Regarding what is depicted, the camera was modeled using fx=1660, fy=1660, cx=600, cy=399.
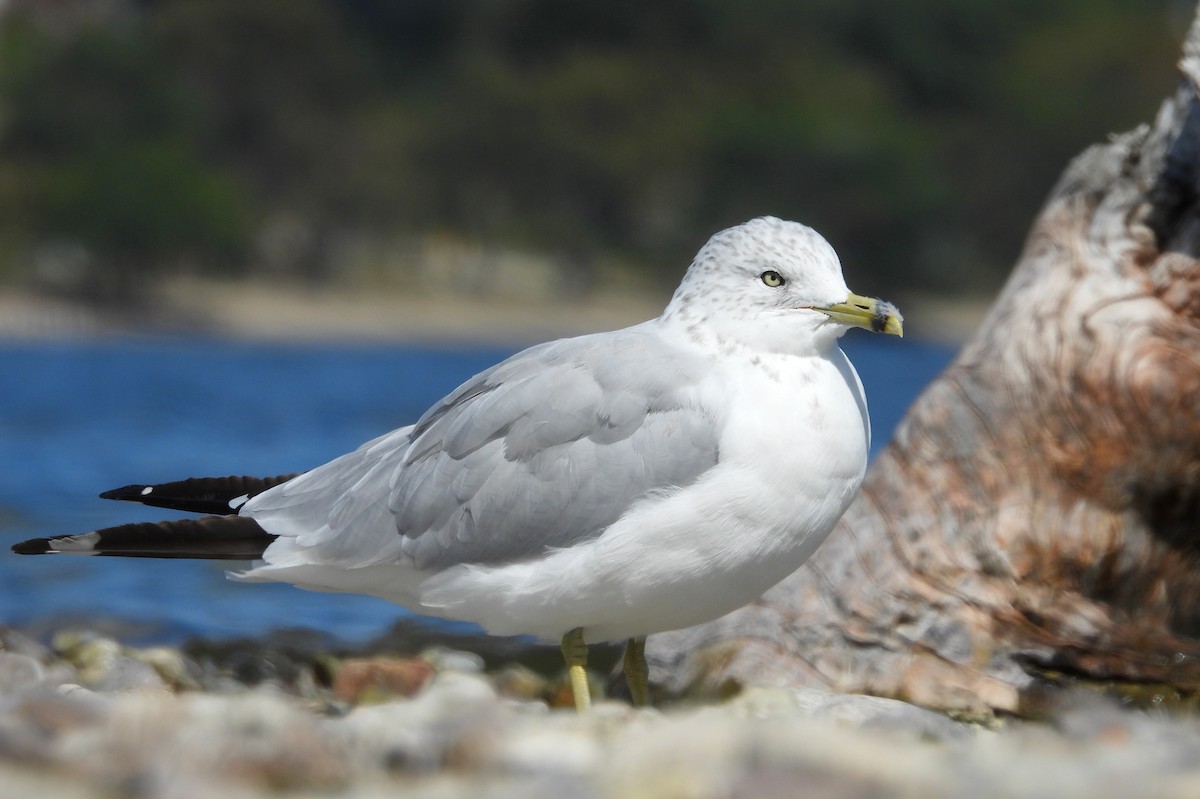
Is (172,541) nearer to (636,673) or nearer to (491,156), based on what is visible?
Answer: (636,673)

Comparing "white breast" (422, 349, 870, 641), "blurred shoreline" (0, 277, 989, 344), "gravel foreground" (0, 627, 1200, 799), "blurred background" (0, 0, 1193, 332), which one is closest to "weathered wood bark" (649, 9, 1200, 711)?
"white breast" (422, 349, 870, 641)

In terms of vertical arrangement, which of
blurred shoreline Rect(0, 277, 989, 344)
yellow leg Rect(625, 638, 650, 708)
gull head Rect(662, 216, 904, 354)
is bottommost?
yellow leg Rect(625, 638, 650, 708)

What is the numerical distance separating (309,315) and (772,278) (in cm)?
3640

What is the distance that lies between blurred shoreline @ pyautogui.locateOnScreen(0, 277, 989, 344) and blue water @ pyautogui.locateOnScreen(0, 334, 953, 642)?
4.97m

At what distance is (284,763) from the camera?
2.43 meters

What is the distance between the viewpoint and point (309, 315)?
1542 inches

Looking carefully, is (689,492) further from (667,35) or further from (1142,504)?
(667,35)

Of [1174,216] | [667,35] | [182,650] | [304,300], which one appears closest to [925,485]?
[1174,216]

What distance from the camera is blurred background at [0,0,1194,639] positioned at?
3931 centimetres

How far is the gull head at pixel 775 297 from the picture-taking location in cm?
345

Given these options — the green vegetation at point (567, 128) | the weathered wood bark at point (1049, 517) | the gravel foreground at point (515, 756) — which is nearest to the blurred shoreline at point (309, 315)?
the green vegetation at point (567, 128)

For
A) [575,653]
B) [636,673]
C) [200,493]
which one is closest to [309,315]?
[200,493]

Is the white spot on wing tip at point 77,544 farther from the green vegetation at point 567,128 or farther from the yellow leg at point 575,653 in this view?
the green vegetation at point 567,128

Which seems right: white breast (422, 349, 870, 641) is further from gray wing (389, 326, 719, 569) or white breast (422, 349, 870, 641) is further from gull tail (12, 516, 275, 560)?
gull tail (12, 516, 275, 560)
